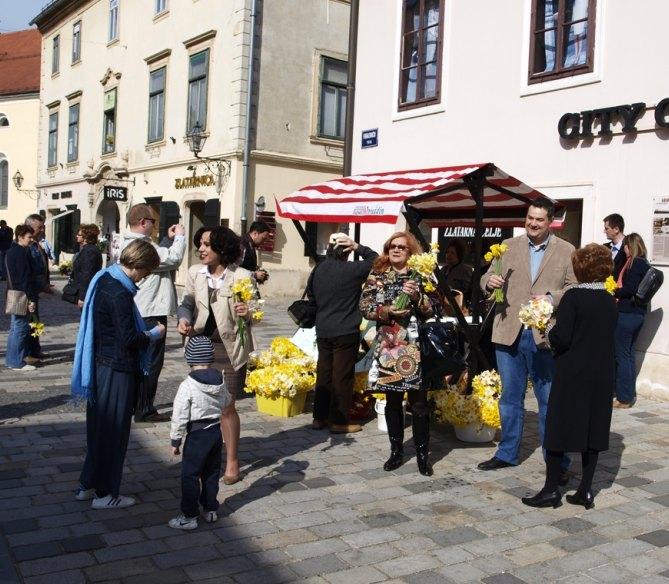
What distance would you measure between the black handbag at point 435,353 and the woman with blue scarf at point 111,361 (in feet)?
6.04

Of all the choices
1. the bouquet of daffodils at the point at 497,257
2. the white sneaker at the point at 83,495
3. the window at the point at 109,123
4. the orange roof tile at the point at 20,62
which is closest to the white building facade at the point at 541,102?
the bouquet of daffodils at the point at 497,257

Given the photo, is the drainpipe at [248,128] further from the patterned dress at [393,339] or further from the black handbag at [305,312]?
the patterned dress at [393,339]

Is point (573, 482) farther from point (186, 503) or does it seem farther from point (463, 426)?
point (186, 503)

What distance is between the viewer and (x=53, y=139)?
29750mm

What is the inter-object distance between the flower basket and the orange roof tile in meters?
31.7

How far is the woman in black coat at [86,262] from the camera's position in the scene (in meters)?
8.29

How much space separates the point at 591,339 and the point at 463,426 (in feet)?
6.11

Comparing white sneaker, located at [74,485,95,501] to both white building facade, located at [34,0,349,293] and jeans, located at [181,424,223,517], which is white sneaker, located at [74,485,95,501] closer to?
jeans, located at [181,424,223,517]

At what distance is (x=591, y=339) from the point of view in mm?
4543

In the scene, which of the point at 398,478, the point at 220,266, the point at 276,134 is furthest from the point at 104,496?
the point at 276,134

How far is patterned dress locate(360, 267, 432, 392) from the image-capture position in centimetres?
525

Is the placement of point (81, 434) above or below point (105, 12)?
below

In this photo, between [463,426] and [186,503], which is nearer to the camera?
[186,503]

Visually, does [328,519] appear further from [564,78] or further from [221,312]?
[564,78]
